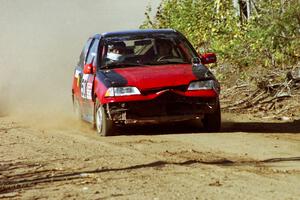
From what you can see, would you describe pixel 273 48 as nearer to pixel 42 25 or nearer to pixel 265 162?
pixel 265 162

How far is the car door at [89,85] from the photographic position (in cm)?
1255

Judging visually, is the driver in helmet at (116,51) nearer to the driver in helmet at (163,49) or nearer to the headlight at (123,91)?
the driver in helmet at (163,49)

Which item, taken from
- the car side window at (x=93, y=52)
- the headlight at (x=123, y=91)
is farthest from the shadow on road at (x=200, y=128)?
the car side window at (x=93, y=52)

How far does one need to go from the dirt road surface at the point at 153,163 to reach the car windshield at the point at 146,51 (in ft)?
3.54

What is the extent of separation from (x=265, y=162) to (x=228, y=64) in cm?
990

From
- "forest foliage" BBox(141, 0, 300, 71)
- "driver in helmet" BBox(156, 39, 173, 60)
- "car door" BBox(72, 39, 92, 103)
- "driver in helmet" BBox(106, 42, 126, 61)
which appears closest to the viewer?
"driver in helmet" BBox(106, 42, 126, 61)

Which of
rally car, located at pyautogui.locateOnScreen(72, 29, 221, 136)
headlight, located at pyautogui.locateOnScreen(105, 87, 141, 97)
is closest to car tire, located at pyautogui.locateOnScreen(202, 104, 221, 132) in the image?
rally car, located at pyautogui.locateOnScreen(72, 29, 221, 136)

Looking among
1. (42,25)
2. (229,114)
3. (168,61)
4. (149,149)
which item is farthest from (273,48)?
(42,25)

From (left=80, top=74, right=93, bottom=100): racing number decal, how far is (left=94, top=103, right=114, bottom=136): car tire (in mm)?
424

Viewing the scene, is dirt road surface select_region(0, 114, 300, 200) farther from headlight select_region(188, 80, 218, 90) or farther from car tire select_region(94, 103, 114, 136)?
headlight select_region(188, 80, 218, 90)

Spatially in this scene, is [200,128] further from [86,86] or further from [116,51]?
[86,86]

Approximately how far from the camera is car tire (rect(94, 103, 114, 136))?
11.8 metres

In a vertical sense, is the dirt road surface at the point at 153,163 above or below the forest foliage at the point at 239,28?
below

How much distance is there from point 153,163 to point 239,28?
10.0 meters
